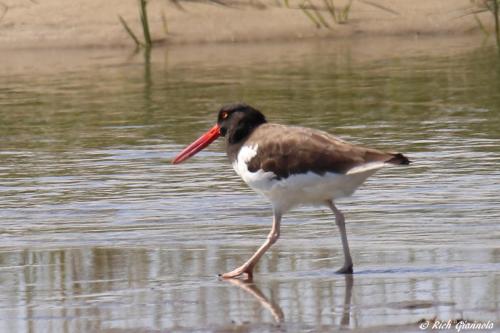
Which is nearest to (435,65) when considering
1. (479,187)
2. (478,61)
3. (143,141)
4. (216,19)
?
(478,61)

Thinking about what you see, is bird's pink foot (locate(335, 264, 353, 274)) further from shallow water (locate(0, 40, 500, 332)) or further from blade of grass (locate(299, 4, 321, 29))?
blade of grass (locate(299, 4, 321, 29))

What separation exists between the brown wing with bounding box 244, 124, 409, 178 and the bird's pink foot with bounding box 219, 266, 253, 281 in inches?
21.0

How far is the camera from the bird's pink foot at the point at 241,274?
7172 mm

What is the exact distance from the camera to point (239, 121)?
775 cm

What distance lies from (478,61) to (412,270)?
10.7 metres

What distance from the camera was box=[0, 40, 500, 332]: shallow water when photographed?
251 inches

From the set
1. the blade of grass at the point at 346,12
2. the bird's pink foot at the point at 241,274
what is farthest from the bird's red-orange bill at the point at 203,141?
the blade of grass at the point at 346,12

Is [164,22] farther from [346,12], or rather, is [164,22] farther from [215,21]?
[346,12]

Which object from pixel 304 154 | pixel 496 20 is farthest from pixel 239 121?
pixel 496 20

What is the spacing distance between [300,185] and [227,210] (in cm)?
204

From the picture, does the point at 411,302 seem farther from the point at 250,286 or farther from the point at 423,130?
the point at 423,130

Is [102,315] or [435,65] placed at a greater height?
[102,315]

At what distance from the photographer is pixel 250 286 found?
6957mm

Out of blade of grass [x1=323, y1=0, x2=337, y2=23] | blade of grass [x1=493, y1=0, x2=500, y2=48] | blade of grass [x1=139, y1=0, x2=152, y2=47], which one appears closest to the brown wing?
blade of grass [x1=139, y1=0, x2=152, y2=47]
